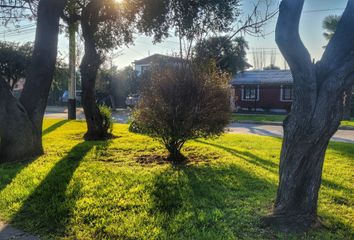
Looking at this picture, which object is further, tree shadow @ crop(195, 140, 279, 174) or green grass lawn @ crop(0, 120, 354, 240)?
tree shadow @ crop(195, 140, 279, 174)

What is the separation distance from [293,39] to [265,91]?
105ft

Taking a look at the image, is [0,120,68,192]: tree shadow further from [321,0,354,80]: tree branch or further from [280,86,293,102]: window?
[280,86,293,102]: window

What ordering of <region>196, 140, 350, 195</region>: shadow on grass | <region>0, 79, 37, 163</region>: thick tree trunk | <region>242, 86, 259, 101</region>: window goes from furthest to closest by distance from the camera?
<region>242, 86, 259, 101</region>: window
<region>0, 79, 37, 163</region>: thick tree trunk
<region>196, 140, 350, 195</region>: shadow on grass

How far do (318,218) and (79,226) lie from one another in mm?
2942

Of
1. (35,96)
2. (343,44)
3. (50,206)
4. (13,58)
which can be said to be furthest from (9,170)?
(13,58)

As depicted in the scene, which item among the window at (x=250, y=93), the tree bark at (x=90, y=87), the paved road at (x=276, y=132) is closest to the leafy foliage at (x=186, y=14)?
the tree bark at (x=90, y=87)

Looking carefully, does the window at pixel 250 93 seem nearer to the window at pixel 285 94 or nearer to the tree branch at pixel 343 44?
the window at pixel 285 94

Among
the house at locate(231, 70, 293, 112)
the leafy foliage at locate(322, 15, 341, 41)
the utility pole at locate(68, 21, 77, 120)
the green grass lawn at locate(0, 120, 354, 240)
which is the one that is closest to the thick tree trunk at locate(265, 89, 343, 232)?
the green grass lawn at locate(0, 120, 354, 240)

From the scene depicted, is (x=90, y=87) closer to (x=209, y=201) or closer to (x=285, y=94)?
(x=209, y=201)

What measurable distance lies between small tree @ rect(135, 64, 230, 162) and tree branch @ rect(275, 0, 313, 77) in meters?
3.62

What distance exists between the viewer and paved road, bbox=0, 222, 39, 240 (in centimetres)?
430

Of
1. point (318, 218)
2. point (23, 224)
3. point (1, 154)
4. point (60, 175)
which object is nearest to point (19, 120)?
point (1, 154)

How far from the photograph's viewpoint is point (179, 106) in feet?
25.7

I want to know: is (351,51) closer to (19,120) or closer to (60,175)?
(60,175)
